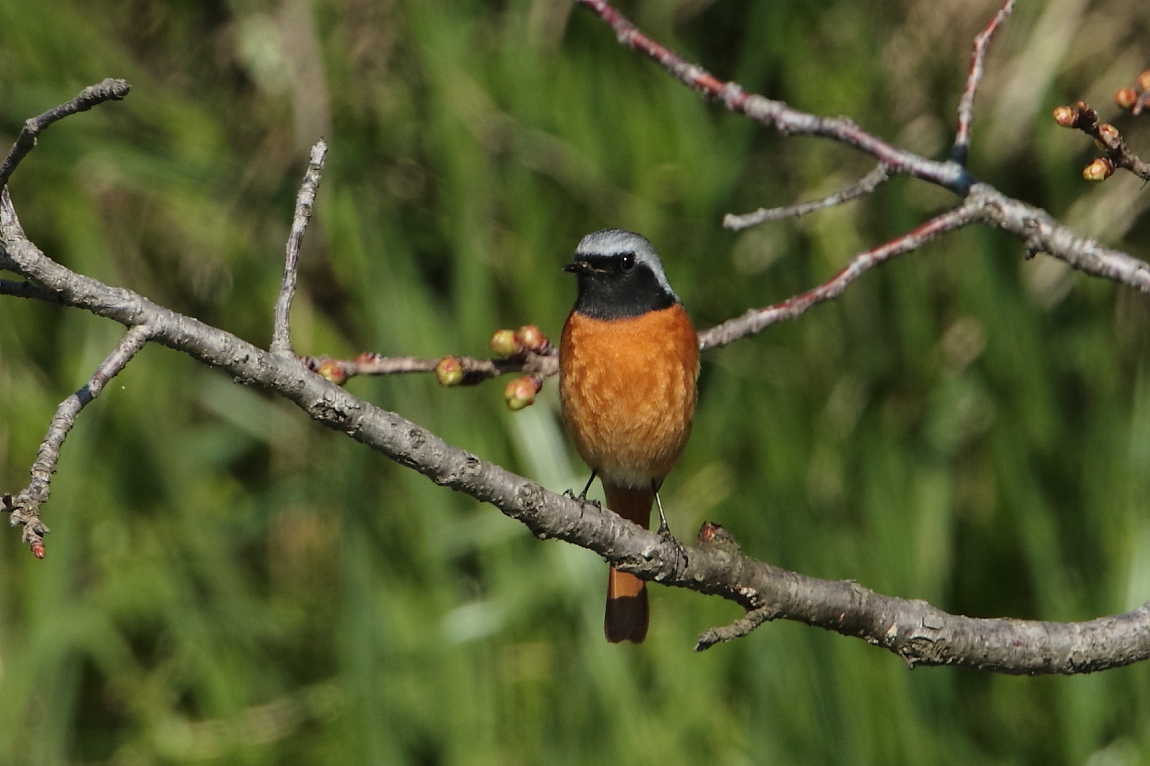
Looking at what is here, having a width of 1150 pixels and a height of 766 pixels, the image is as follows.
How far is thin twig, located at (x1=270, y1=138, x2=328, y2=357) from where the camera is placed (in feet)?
7.63

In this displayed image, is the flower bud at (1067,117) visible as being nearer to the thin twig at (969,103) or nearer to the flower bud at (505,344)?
the thin twig at (969,103)

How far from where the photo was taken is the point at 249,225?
19.1 ft

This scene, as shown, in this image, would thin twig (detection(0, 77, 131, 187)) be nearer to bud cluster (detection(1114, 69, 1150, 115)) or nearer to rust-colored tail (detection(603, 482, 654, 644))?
bud cluster (detection(1114, 69, 1150, 115))

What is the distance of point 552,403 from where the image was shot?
18.3ft

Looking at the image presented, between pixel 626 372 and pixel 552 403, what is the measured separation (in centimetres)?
180

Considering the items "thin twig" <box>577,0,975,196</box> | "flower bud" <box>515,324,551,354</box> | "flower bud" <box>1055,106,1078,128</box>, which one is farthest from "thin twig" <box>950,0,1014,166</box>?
"flower bud" <box>515,324,551,354</box>

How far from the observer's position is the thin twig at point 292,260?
2324 mm

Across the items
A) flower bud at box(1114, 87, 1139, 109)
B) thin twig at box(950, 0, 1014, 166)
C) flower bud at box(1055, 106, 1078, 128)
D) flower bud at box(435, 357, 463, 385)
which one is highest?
thin twig at box(950, 0, 1014, 166)

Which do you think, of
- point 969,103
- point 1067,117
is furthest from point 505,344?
point 1067,117

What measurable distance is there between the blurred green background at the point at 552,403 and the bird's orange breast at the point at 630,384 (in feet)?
4.17

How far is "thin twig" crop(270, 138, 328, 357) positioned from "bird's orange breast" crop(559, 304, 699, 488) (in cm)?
148

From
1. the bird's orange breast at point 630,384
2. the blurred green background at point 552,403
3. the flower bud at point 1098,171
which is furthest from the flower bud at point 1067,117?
the blurred green background at point 552,403

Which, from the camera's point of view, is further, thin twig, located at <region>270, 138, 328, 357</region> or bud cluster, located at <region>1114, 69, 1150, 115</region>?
bud cluster, located at <region>1114, 69, 1150, 115</region>

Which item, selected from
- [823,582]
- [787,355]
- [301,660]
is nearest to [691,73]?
[823,582]
